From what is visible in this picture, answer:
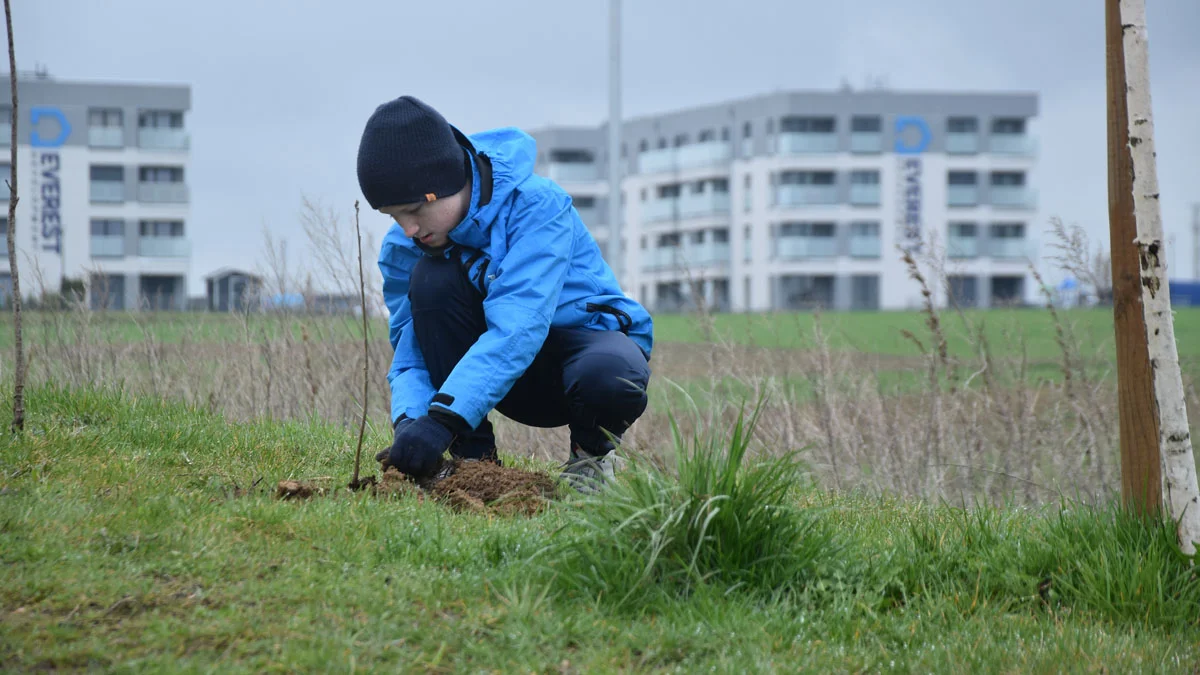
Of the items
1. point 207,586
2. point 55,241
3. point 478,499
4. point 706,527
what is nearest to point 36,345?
point 478,499

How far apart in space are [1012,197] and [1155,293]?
6165cm

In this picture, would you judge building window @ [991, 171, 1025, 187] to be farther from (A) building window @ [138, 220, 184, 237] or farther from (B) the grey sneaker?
(B) the grey sneaker

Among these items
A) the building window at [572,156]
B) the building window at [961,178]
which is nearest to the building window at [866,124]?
the building window at [961,178]

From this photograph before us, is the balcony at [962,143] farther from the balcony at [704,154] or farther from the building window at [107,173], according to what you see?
the building window at [107,173]

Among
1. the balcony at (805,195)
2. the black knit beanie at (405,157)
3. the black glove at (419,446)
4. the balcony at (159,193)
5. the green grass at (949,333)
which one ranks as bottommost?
the black glove at (419,446)

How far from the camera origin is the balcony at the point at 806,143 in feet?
195

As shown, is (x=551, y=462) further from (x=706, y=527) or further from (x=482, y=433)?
(x=706, y=527)

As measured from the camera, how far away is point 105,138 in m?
53.1

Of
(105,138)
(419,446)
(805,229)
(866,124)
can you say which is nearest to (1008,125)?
(866,124)

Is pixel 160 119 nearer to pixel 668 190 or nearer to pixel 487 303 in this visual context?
pixel 668 190

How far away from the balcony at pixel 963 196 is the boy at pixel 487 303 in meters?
60.4

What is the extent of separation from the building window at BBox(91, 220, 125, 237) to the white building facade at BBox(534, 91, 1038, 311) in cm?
2525

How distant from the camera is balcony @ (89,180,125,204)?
52.5m

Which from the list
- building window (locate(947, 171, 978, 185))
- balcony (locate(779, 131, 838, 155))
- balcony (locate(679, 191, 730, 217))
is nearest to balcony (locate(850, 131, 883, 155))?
balcony (locate(779, 131, 838, 155))
